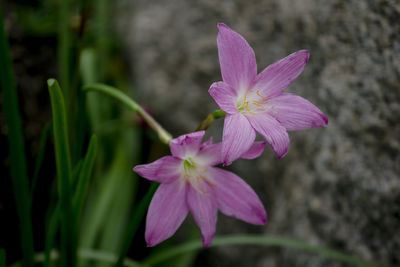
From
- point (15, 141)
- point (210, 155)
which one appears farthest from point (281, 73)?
point (15, 141)

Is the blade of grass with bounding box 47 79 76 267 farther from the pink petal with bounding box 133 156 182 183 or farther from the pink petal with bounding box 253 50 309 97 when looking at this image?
A: the pink petal with bounding box 253 50 309 97

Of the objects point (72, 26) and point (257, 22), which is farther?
point (72, 26)

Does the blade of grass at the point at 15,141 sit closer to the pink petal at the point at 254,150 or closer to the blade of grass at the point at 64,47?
the blade of grass at the point at 64,47

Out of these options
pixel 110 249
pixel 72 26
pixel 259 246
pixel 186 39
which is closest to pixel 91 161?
pixel 110 249

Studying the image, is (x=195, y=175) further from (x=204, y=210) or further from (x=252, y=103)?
(x=252, y=103)

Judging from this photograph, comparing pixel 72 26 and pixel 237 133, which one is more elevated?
pixel 72 26

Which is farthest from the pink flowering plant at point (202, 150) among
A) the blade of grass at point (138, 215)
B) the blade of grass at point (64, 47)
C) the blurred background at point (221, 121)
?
the blade of grass at point (64, 47)

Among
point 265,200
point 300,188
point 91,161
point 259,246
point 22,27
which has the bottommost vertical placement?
point 259,246

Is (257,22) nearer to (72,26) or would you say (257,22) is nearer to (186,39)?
(186,39)
